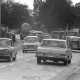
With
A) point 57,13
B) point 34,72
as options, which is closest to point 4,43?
point 34,72

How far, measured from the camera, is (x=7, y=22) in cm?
8100

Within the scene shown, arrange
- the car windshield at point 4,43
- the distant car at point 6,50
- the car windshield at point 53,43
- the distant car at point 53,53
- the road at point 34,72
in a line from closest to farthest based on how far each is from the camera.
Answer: the road at point 34,72, the distant car at point 53,53, the car windshield at point 53,43, the distant car at point 6,50, the car windshield at point 4,43

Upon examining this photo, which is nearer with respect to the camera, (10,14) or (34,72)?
(34,72)

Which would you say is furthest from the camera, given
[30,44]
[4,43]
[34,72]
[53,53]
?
[30,44]

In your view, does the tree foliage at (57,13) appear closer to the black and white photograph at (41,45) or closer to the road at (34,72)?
the black and white photograph at (41,45)

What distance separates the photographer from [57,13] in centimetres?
10562

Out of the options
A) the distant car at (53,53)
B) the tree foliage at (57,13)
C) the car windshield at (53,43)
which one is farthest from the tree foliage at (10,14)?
the distant car at (53,53)

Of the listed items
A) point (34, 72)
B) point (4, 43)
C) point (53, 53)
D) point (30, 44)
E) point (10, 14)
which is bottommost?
point (34, 72)

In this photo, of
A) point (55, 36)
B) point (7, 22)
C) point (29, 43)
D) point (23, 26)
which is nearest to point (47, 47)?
point (29, 43)

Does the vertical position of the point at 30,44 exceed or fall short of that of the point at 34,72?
it exceeds it

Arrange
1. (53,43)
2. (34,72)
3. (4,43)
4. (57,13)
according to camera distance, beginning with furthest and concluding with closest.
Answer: (57,13), (4,43), (53,43), (34,72)

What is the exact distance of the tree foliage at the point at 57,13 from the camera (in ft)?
345

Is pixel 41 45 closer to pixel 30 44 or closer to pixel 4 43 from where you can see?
pixel 4 43

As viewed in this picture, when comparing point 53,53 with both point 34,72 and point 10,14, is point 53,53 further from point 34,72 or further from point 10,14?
point 10,14
